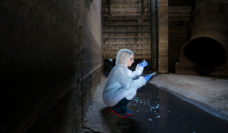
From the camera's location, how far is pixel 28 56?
2.06 ft

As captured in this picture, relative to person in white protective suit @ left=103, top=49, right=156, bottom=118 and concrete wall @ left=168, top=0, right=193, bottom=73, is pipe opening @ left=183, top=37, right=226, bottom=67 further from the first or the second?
person in white protective suit @ left=103, top=49, right=156, bottom=118

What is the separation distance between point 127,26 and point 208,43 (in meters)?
4.72

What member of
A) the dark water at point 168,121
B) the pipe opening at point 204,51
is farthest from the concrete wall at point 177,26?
the dark water at point 168,121

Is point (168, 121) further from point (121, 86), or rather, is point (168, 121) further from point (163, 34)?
point (163, 34)

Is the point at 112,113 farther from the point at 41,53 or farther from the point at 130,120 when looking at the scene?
the point at 41,53

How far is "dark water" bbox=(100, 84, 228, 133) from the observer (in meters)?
1.81

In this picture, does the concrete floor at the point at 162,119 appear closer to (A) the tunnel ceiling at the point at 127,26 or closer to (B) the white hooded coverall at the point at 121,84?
(B) the white hooded coverall at the point at 121,84

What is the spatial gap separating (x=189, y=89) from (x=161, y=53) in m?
3.96

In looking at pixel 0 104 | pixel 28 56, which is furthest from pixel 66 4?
pixel 0 104

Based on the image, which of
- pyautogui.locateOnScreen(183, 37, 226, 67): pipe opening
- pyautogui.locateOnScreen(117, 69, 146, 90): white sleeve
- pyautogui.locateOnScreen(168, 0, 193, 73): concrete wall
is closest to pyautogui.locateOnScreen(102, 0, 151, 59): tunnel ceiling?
pyautogui.locateOnScreen(168, 0, 193, 73): concrete wall

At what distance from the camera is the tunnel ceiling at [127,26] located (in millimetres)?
8453

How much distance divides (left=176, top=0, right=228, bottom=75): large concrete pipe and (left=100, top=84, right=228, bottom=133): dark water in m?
4.62

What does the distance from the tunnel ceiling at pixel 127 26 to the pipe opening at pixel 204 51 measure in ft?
7.92

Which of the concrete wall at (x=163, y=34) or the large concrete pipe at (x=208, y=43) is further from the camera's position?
the concrete wall at (x=163, y=34)
